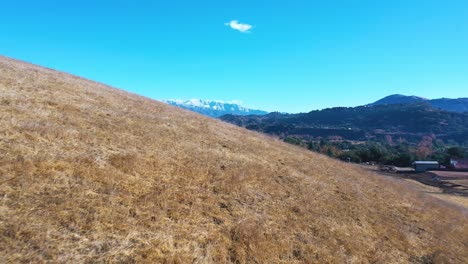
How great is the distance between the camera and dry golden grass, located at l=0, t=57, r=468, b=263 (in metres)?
7.26

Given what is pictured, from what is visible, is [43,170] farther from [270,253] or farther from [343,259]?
[343,259]

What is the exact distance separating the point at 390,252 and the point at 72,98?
21590 mm

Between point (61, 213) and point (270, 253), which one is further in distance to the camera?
point (270, 253)

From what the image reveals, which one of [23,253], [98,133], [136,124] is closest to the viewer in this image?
[23,253]

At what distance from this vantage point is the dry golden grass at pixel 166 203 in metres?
7.26

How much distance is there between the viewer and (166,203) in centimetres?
982

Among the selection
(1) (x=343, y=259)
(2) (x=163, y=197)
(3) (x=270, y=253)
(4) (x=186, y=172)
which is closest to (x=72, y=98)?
(4) (x=186, y=172)

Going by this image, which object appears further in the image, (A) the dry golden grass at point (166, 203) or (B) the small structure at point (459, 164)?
(B) the small structure at point (459, 164)

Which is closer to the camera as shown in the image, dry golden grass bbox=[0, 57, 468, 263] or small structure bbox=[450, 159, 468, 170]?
dry golden grass bbox=[0, 57, 468, 263]

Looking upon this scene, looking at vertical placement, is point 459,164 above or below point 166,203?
below

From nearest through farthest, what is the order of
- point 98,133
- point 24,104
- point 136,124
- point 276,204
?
point 276,204
point 98,133
point 24,104
point 136,124

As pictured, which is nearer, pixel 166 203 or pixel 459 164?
pixel 166 203

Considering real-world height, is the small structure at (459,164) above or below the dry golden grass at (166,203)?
below

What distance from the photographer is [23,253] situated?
598 centimetres
